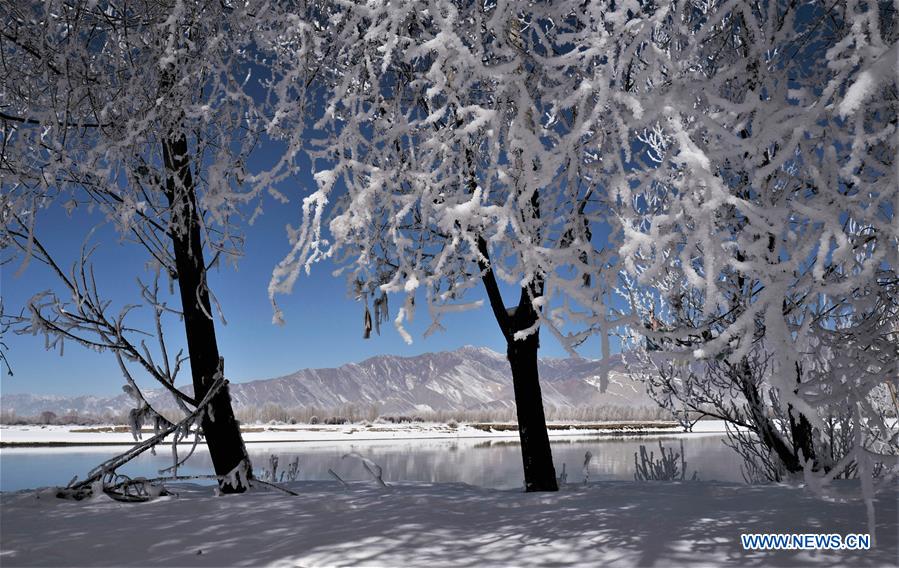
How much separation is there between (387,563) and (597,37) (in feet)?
7.42

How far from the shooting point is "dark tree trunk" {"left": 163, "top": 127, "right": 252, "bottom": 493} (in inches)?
212

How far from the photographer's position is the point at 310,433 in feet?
89.0

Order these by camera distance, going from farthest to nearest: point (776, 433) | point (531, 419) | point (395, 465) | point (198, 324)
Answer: point (395, 465), point (776, 433), point (531, 419), point (198, 324)

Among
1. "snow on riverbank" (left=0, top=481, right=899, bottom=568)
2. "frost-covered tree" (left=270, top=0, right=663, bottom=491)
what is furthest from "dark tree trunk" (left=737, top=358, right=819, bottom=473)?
"frost-covered tree" (left=270, top=0, right=663, bottom=491)

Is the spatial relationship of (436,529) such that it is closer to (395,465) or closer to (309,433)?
(395,465)

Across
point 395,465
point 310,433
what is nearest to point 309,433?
point 310,433

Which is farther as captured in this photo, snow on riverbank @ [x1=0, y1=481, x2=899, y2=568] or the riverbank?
the riverbank

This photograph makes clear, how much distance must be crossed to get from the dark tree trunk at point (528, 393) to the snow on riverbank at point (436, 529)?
1004mm

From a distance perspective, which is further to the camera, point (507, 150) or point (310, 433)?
point (310, 433)

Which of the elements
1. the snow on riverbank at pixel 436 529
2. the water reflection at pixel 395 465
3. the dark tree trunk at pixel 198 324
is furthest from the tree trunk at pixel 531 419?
the water reflection at pixel 395 465

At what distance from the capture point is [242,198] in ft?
9.96

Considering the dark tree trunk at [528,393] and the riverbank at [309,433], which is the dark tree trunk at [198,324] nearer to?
the dark tree trunk at [528,393]

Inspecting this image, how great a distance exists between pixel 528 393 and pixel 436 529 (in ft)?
8.73

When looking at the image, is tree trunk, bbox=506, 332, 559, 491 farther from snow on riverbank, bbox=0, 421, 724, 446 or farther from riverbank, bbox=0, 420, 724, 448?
snow on riverbank, bbox=0, 421, 724, 446
